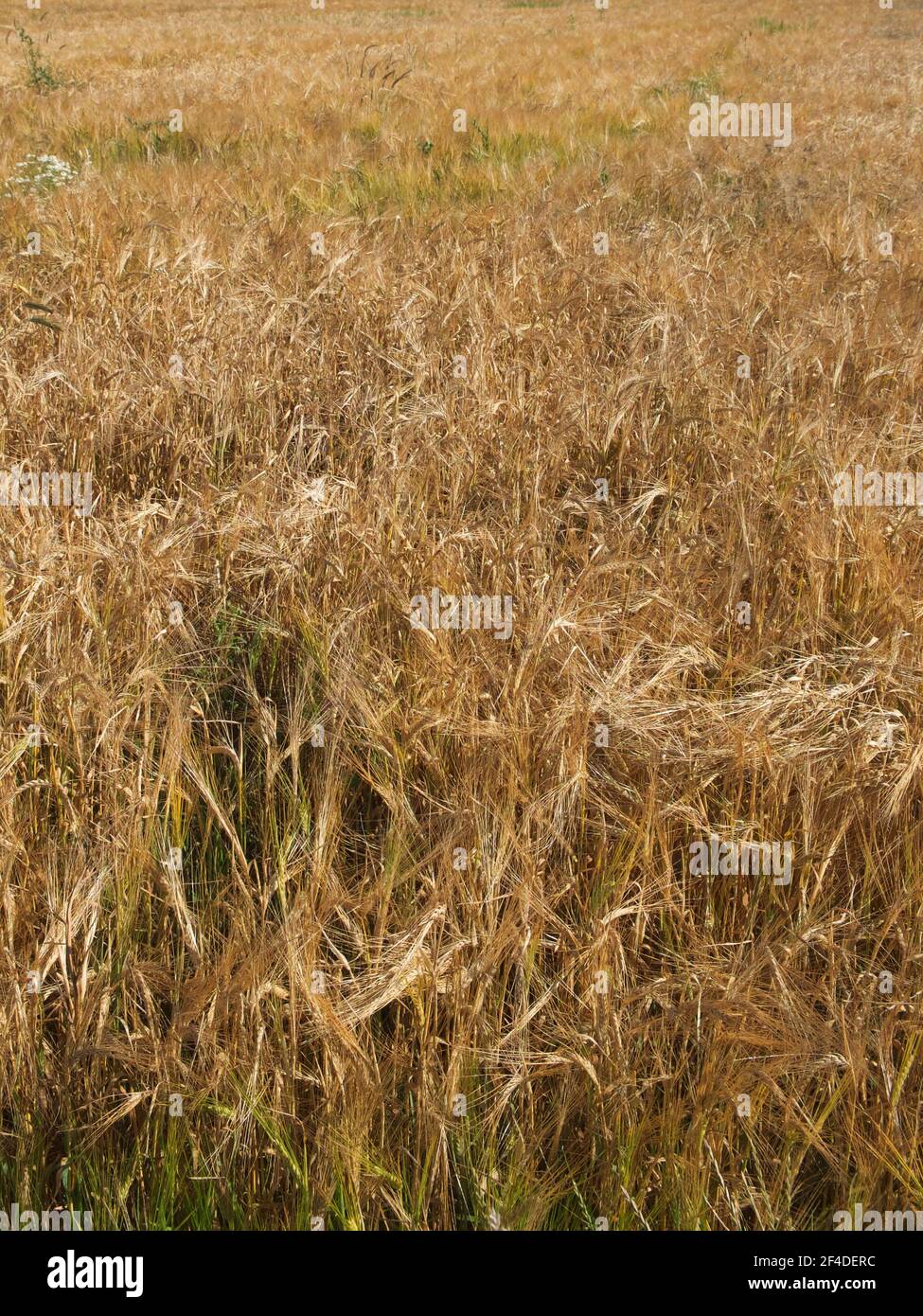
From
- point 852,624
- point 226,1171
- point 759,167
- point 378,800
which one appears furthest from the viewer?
point 759,167

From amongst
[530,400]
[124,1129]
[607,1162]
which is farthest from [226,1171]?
[530,400]

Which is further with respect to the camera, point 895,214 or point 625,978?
point 895,214

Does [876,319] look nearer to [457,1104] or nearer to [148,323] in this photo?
[148,323]

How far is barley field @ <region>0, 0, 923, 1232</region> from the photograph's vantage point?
1.25 m

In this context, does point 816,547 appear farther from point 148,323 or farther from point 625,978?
point 148,323

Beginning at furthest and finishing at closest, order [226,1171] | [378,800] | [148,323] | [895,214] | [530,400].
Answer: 1. [895,214]
2. [148,323]
3. [530,400]
4. [378,800]
5. [226,1171]

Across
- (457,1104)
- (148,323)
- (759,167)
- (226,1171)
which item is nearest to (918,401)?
(148,323)

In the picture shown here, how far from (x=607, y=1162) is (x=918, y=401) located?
94.1 inches

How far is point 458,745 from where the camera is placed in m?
1.68

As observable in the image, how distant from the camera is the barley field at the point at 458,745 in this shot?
4.10 feet

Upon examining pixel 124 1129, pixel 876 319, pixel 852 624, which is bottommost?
pixel 124 1129

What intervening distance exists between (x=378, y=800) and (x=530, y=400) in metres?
1.42

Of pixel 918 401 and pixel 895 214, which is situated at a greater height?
pixel 895 214

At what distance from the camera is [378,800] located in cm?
176
